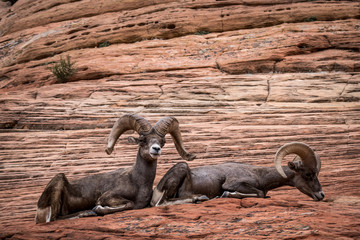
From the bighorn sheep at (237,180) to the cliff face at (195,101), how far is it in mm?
381

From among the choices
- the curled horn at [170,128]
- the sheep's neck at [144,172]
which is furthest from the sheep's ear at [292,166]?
the sheep's neck at [144,172]

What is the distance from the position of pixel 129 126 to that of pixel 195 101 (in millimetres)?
6900

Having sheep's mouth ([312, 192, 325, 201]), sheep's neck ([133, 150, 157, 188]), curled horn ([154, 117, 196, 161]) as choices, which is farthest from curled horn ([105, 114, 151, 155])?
sheep's mouth ([312, 192, 325, 201])

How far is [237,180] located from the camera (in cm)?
785

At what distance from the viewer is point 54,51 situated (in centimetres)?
2247

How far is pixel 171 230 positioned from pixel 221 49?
14.0 m

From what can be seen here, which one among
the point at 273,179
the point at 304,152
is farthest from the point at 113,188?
the point at 304,152

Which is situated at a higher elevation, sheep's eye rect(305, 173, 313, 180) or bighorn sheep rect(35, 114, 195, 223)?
bighorn sheep rect(35, 114, 195, 223)

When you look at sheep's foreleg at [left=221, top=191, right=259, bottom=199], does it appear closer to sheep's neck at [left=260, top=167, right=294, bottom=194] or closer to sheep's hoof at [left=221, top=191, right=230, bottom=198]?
sheep's hoof at [left=221, top=191, right=230, bottom=198]

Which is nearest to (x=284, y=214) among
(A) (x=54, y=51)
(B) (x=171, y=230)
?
(B) (x=171, y=230)

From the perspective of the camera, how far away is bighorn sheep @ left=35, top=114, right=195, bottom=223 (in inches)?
280

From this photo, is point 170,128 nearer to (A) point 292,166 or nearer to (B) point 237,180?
(B) point 237,180

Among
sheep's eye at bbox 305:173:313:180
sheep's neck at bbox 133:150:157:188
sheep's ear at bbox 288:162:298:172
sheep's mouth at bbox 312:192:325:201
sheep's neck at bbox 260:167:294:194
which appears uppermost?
sheep's neck at bbox 133:150:157:188

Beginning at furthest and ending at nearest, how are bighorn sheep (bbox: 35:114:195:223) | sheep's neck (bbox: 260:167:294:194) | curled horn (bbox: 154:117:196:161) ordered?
sheep's neck (bbox: 260:167:294:194) < curled horn (bbox: 154:117:196:161) < bighorn sheep (bbox: 35:114:195:223)
